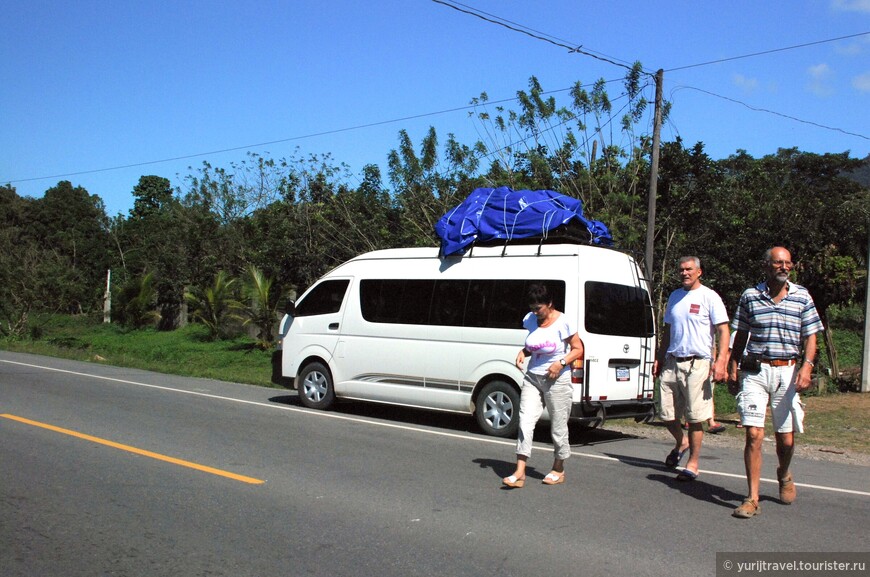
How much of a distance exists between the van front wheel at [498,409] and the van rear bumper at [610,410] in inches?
31.3

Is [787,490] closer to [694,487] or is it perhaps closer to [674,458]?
[694,487]

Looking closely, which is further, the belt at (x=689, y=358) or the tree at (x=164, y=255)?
the tree at (x=164, y=255)

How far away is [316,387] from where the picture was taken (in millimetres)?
11648

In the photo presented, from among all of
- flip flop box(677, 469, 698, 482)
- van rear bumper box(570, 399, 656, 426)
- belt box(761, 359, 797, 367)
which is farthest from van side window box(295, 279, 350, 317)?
belt box(761, 359, 797, 367)

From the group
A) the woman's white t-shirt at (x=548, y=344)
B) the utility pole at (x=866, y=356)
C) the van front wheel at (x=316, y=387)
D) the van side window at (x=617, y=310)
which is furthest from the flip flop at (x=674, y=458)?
the utility pole at (x=866, y=356)

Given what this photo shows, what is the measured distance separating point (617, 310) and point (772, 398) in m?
3.51

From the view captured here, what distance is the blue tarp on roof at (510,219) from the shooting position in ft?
31.5

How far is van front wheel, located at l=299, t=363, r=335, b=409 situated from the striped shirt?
683 centimetres

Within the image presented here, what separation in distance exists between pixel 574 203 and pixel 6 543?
7.20 meters

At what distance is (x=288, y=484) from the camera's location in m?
6.70

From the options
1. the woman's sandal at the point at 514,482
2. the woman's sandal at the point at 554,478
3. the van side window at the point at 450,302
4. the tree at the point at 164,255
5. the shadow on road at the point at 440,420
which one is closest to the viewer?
the woman's sandal at the point at 514,482

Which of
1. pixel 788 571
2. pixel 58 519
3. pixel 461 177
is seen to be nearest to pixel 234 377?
pixel 461 177

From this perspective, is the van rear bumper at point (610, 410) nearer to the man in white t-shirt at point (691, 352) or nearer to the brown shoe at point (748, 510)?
the man in white t-shirt at point (691, 352)

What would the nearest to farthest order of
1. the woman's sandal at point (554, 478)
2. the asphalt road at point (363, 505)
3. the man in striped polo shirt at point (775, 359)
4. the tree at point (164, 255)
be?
1. the asphalt road at point (363, 505)
2. the man in striped polo shirt at point (775, 359)
3. the woman's sandal at point (554, 478)
4. the tree at point (164, 255)
